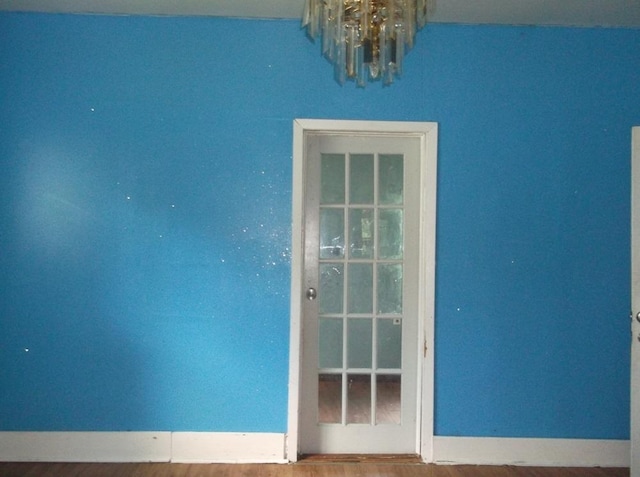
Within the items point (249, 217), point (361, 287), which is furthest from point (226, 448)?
point (249, 217)

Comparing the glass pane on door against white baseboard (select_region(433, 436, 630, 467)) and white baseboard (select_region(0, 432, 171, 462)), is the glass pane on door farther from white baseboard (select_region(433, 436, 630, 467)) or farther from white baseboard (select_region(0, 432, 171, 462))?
white baseboard (select_region(0, 432, 171, 462))

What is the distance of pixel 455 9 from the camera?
10.5ft

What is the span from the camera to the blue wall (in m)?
3.31

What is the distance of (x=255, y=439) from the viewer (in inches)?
131

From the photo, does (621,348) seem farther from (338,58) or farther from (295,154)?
(338,58)

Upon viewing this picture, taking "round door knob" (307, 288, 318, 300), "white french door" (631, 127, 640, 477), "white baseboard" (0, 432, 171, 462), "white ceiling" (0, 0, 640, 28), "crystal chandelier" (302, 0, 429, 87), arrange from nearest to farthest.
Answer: "crystal chandelier" (302, 0, 429, 87)
"white french door" (631, 127, 640, 477)
"white ceiling" (0, 0, 640, 28)
"white baseboard" (0, 432, 171, 462)
"round door knob" (307, 288, 318, 300)

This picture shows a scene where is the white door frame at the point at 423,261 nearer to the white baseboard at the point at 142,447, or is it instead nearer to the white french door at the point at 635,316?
the white baseboard at the point at 142,447

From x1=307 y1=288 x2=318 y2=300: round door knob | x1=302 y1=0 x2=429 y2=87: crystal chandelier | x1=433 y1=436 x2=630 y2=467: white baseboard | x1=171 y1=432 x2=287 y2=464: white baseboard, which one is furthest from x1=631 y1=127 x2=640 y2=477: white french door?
x1=171 y1=432 x2=287 y2=464: white baseboard

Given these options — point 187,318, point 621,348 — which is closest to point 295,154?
point 187,318

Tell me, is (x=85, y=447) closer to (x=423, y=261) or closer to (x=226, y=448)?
(x=226, y=448)

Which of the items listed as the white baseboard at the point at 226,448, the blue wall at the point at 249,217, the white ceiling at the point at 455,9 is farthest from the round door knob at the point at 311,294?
the white ceiling at the point at 455,9

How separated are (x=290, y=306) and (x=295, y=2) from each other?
1686mm

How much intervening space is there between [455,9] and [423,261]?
142cm

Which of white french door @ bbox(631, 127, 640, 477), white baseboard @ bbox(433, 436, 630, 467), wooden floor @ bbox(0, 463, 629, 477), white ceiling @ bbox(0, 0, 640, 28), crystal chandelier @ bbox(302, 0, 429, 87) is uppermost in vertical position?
white ceiling @ bbox(0, 0, 640, 28)
